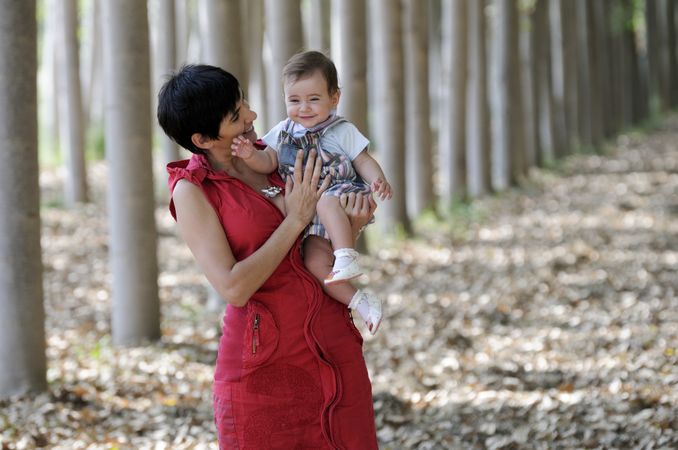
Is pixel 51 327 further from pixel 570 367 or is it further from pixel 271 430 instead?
pixel 271 430

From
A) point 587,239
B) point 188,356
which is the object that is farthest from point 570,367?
point 587,239

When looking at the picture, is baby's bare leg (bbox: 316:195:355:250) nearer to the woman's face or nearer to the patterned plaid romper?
the patterned plaid romper

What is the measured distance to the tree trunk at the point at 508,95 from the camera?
17.2 metres

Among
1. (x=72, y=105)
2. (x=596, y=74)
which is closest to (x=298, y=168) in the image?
(x=72, y=105)

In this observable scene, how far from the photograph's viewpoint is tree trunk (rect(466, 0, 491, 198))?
16.2 metres

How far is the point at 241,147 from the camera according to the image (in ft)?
10.1

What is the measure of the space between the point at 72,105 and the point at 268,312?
39.1 feet

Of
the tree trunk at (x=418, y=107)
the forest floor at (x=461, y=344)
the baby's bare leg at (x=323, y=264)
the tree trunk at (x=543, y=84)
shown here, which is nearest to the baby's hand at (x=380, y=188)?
the baby's bare leg at (x=323, y=264)

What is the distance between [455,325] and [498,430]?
9.66ft

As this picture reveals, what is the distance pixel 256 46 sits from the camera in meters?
17.9

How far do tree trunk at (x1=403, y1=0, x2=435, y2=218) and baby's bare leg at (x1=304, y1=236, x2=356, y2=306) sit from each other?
10.1m

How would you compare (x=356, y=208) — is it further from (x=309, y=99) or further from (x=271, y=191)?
(x=309, y=99)

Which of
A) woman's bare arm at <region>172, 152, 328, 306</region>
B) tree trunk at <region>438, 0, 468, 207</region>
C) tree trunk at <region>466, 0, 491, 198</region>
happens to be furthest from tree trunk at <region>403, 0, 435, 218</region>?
woman's bare arm at <region>172, 152, 328, 306</region>

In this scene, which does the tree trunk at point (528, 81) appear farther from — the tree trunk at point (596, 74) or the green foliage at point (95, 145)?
the green foliage at point (95, 145)
